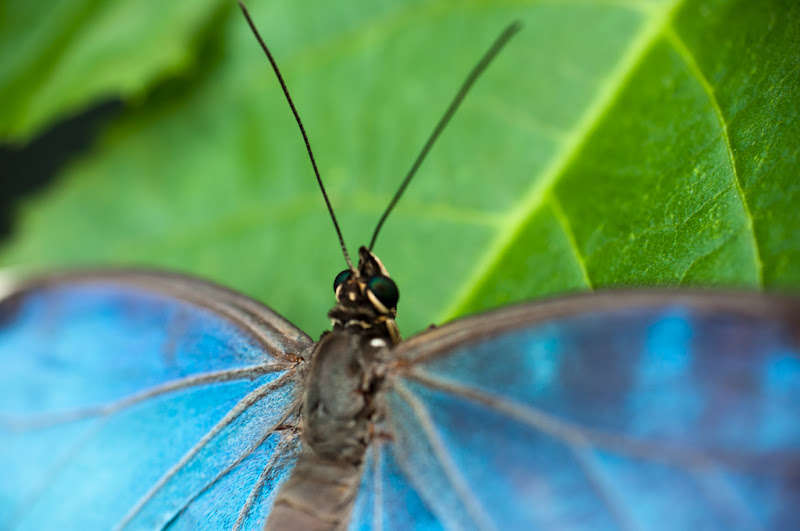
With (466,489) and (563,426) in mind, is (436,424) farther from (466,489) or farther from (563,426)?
(563,426)

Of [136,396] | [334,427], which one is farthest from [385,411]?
[136,396]

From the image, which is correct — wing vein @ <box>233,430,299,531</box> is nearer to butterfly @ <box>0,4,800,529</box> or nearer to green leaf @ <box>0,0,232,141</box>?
butterfly @ <box>0,4,800,529</box>

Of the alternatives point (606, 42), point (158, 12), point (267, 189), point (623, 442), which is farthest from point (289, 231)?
point (623, 442)

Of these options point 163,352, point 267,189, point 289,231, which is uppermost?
point 267,189

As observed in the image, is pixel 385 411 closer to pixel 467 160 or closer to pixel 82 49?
pixel 467 160

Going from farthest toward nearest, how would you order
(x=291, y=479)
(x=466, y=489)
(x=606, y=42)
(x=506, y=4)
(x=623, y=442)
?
1. (x=506, y=4)
2. (x=606, y=42)
3. (x=291, y=479)
4. (x=466, y=489)
5. (x=623, y=442)

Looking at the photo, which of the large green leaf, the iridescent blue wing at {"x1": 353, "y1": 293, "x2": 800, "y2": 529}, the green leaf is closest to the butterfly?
the iridescent blue wing at {"x1": 353, "y1": 293, "x2": 800, "y2": 529}

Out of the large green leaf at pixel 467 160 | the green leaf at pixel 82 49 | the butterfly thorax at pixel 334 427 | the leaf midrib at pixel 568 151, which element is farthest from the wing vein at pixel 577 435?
the green leaf at pixel 82 49
